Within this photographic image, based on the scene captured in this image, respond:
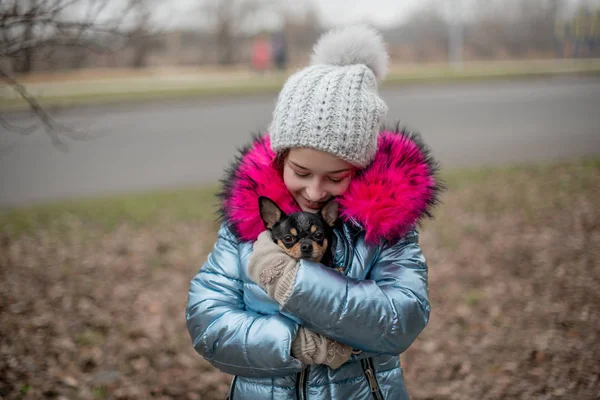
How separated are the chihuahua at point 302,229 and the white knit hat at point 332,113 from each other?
0.70 ft

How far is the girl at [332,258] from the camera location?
6.18 feet

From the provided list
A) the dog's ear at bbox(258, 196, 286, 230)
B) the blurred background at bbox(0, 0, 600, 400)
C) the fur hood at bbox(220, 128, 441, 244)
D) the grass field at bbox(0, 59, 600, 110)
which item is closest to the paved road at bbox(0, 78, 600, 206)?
the blurred background at bbox(0, 0, 600, 400)

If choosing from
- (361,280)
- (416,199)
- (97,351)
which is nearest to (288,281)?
(361,280)

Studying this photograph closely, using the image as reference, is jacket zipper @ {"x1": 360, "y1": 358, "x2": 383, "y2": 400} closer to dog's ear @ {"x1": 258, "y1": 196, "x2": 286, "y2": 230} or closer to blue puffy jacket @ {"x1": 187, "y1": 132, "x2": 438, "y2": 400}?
blue puffy jacket @ {"x1": 187, "y1": 132, "x2": 438, "y2": 400}

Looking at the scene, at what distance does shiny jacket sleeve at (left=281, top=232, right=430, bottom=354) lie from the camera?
1.84 meters

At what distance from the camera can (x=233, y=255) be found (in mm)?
2197

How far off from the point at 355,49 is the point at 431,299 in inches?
128

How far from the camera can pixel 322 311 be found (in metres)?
1.84

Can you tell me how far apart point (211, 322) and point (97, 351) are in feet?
8.14

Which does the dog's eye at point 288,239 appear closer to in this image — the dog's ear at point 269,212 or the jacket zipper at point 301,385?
the dog's ear at point 269,212

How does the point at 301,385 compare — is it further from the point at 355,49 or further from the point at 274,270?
the point at 355,49

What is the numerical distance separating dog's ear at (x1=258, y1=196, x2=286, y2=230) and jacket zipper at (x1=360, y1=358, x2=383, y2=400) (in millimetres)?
A: 600

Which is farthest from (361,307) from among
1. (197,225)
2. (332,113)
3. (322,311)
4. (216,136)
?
(216,136)

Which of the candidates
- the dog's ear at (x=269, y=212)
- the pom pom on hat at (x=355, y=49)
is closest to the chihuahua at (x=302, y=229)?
→ the dog's ear at (x=269, y=212)
